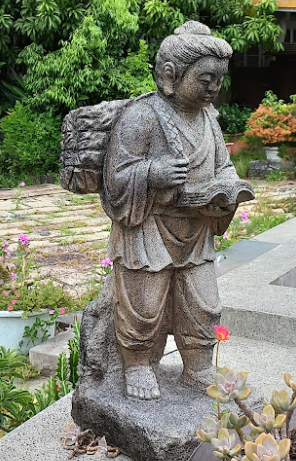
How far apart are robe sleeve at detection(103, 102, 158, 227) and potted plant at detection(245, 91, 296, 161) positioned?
31.3 feet

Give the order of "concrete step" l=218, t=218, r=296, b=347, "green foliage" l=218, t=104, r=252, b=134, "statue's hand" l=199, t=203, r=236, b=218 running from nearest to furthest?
"statue's hand" l=199, t=203, r=236, b=218 < "concrete step" l=218, t=218, r=296, b=347 < "green foliage" l=218, t=104, r=252, b=134

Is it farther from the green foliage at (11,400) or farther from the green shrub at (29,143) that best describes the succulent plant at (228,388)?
the green shrub at (29,143)

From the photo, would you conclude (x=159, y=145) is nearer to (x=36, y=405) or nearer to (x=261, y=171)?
(x=36, y=405)

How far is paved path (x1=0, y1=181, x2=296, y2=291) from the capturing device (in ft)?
20.0

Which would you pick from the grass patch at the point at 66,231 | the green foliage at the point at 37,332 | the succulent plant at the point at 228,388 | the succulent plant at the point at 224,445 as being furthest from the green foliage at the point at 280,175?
the succulent plant at the point at 224,445

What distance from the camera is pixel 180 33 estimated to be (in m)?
2.34

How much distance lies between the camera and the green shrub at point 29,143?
10836 millimetres

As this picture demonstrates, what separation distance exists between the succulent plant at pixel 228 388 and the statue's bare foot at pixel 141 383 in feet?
2.32

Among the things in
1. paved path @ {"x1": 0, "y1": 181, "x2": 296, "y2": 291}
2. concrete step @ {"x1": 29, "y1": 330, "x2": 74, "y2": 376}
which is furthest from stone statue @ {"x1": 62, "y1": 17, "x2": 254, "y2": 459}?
paved path @ {"x1": 0, "y1": 181, "x2": 296, "y2": 291}

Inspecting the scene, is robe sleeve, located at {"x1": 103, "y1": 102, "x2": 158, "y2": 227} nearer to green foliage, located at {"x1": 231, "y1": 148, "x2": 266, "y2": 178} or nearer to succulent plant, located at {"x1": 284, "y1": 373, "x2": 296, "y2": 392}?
succulent plant, located at {"x1": 284, "y1": 373, "x2": 296, "y2": 392}

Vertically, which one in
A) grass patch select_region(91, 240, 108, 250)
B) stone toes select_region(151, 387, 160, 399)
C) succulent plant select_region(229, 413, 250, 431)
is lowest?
grass patch select_region(91, 240, 108, 250)

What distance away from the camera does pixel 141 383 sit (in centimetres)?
248

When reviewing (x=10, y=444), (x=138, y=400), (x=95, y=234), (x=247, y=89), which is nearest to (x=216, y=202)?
(x=138, y=400)

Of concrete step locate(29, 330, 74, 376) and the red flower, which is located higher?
the red flower
